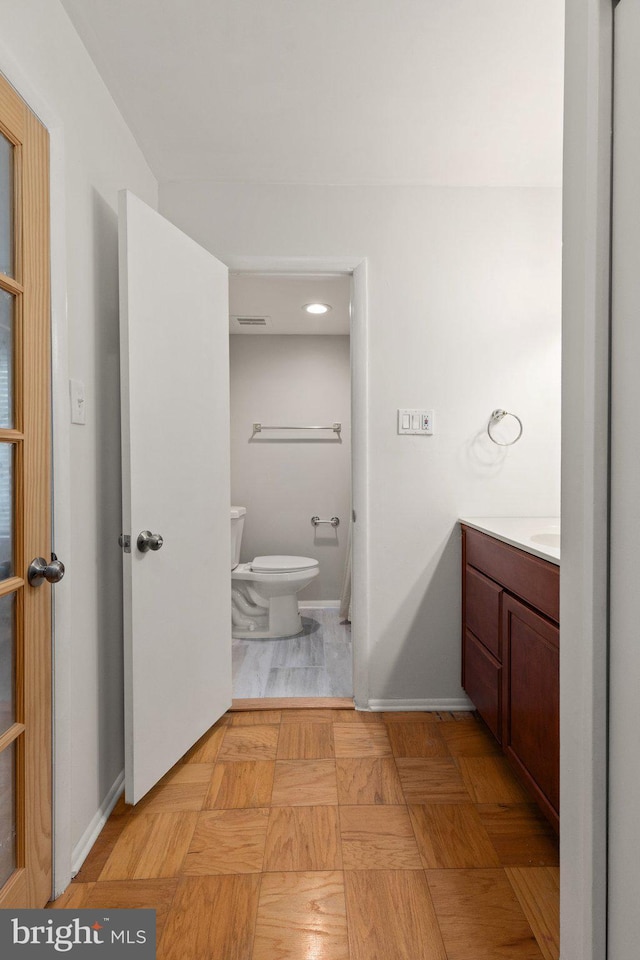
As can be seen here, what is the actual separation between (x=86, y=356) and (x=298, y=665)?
1.98 metres

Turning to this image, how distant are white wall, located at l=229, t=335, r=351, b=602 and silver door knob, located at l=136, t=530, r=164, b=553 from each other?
2413mm

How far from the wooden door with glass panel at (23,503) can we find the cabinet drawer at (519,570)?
1.26 m

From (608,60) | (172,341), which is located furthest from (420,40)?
(172,341)

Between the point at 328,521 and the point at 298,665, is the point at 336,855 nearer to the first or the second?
the point at 298,665

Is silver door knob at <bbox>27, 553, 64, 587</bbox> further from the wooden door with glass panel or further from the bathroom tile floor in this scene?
the bathroom tile floor

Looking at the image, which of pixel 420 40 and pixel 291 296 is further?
pixel 291 296

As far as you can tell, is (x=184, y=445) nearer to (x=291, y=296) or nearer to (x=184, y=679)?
(x=184, y=679)

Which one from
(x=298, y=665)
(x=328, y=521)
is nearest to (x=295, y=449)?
(x=328, y=521)

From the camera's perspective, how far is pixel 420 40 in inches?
60.3

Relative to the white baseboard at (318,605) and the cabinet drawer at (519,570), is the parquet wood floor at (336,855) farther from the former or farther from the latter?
the white baseboard at (318,605)

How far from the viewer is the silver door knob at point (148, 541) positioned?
5.38 ft

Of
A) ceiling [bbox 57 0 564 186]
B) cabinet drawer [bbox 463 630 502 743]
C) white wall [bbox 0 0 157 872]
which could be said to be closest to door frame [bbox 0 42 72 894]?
white wall [bbox 0 0 157 872]

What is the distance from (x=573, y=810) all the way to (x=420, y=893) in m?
0.60

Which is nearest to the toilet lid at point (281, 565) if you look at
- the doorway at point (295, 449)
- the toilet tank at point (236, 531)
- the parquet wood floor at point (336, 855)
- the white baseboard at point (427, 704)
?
the toilet tank at point (236, 531)
